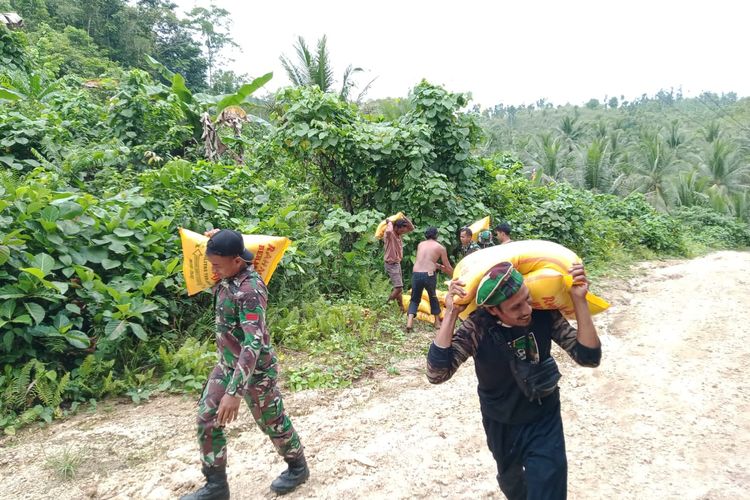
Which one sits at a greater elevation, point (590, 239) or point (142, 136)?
point (142, 136)

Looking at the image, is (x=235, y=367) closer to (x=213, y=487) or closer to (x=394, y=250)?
(x=213, y=487)

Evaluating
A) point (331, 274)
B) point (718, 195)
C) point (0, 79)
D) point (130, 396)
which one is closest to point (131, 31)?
point (0, 79)

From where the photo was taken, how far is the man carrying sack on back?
6.09ft

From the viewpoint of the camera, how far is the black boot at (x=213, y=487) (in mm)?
2611

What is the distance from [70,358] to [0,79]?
269 inches

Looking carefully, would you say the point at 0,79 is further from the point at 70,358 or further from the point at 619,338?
the point at 619,338

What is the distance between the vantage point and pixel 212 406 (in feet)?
8.14

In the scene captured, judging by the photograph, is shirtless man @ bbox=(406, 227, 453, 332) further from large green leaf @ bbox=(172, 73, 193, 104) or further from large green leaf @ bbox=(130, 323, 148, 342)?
large green leaf @ bbox=(172, 73, 193, 104)

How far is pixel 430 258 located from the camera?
585 cm

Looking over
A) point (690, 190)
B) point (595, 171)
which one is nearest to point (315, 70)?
point (595, 171)

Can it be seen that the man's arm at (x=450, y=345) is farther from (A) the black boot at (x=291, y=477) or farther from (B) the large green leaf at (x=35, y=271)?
(B) the large green leaf at (x=35, y=271)

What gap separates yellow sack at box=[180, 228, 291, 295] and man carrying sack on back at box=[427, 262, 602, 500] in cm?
151

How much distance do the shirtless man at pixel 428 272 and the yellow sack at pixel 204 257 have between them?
2990 millimetres

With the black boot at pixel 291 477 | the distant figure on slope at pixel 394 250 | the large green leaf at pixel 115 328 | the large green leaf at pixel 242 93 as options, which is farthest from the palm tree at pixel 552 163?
the black boot at pixel 291 477
